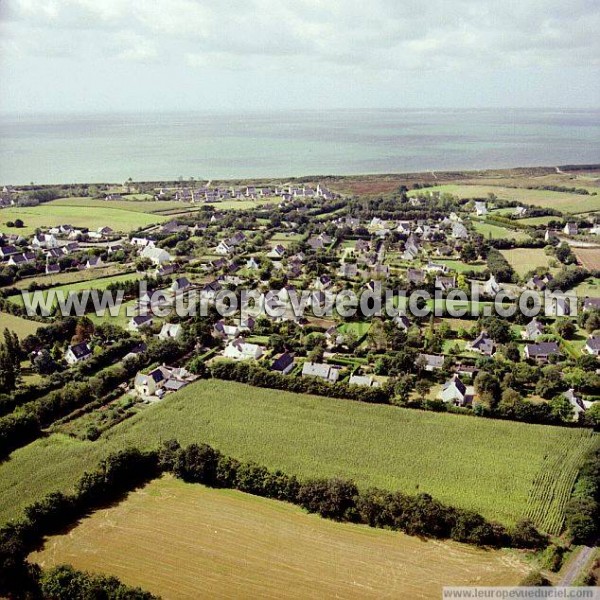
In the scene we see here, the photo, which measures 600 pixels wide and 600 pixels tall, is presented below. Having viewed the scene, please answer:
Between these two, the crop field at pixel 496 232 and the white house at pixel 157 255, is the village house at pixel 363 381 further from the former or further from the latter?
the crop field at pixel 496 232

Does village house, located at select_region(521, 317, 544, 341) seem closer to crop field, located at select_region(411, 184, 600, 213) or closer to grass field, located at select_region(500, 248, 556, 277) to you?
grass field, located at select_region(500, 248, 556, 277)

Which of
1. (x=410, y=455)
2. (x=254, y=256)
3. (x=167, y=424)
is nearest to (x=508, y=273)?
(x=254, y=256)

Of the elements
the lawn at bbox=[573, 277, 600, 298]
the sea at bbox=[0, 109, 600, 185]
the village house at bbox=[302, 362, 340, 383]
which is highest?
the sea at bbox=[0, 109, 600, 185]

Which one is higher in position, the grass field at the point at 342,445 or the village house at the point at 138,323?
the village house at the point at 138,323

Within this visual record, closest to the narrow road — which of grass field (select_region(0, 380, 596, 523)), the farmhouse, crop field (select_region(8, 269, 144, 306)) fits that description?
grass field (select_region(0, 380, 596, 523))

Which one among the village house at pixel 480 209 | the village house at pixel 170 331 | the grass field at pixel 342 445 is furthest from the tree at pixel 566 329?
the village house at pixel 480 209

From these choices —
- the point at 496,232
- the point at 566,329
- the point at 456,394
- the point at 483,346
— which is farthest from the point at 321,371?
the point at 496,232
